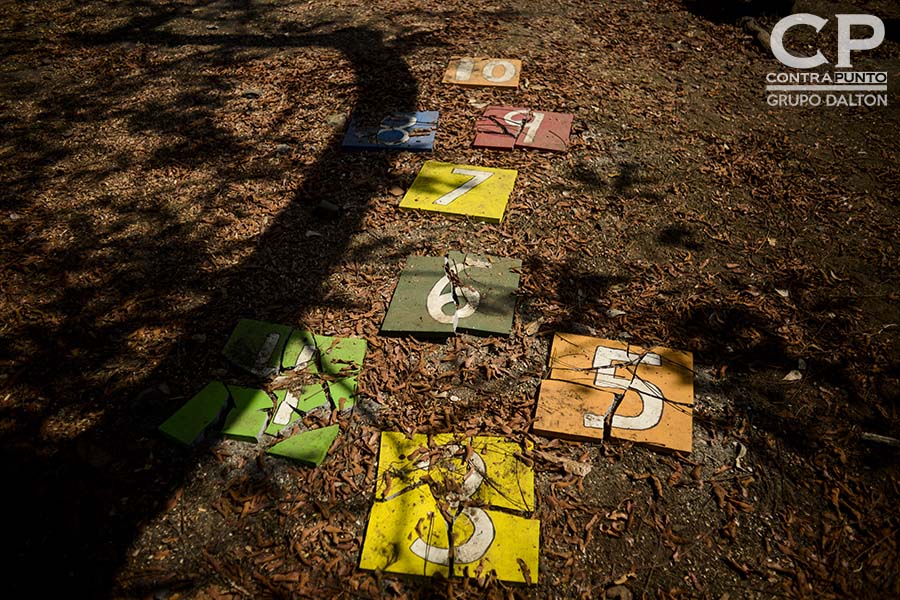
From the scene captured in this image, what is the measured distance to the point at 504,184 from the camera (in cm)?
490

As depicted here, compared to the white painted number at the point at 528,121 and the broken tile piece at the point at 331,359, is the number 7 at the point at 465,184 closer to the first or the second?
the white painted number at the point at 528,121

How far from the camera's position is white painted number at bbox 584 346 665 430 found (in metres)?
3.23

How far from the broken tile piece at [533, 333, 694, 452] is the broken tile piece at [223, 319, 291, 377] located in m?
1.60

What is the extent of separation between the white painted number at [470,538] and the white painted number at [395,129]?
10.9ft

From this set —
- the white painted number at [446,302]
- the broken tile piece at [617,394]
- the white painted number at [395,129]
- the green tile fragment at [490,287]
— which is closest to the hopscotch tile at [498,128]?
the white painted number at [395,129]

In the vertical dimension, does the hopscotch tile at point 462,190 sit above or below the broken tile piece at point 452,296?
above

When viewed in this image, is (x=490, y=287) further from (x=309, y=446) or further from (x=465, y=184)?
(x=309, y=446)

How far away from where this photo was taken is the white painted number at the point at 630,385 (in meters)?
3.23

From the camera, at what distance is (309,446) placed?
3.17 m

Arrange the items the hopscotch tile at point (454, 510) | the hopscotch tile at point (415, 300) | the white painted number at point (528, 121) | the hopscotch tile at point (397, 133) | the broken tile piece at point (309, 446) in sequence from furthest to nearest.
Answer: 1. the white painted number at point (528, 121)
2. the hopscotch tile at point (397, 133)
3. the hopscotch tile at point (415, 300)
4. the broken tile piece at point (309, 446)
5. the hopscotch tile at point (454, 510)

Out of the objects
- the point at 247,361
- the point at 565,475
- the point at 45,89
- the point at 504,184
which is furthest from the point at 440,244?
the point at 45,89

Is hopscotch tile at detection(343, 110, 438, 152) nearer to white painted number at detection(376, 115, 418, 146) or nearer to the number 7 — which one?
white painted number at detection(376, 115, 418, 146)

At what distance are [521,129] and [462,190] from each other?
44.1 inches

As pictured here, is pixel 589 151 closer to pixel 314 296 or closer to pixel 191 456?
pixel 314 296
